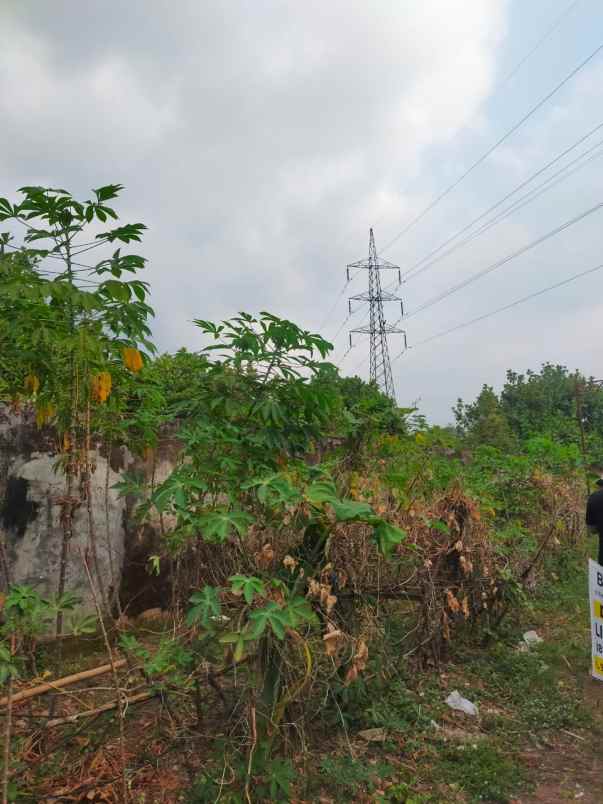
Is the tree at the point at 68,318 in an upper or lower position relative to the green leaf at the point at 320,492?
upper

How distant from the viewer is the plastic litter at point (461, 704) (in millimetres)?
3842

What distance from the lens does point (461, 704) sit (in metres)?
3.88

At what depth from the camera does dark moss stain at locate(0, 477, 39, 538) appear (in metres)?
4.64

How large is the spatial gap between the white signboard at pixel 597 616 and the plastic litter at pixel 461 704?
32.1 inches

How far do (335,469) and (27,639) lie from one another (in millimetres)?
1929

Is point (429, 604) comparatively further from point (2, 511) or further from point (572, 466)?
point (572, 466)

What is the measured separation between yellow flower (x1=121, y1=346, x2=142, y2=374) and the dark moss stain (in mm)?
2393

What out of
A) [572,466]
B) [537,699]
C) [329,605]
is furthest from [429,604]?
[572,466]

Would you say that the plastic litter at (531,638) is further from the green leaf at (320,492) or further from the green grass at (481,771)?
the green leaf at (320,492)

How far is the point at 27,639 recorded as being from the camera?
3.14 m

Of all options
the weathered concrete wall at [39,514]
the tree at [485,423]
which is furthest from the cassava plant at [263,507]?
the tree at [485,423]

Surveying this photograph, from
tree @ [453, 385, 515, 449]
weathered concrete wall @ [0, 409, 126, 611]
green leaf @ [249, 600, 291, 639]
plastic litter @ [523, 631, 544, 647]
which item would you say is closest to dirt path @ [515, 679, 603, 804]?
plastic litter @ [523, 631, 544, 647]

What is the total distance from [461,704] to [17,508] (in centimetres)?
327

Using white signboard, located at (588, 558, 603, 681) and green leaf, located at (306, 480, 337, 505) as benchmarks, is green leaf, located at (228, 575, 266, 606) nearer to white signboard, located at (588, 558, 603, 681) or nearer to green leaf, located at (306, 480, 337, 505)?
green leaf, located at (306, 480, 337, 505)
